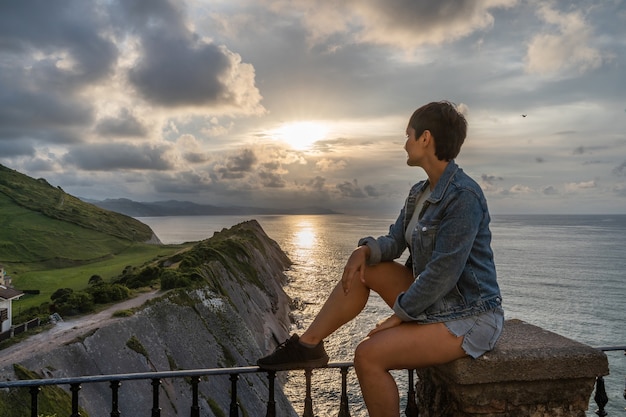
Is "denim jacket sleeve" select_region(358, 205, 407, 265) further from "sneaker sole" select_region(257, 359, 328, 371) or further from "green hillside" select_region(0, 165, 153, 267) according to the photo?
"green hillside" select_region(0, 165, 153, 267)

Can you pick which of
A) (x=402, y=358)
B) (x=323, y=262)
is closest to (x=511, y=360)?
(x=402, y=358)

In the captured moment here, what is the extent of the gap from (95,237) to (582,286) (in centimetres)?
10536

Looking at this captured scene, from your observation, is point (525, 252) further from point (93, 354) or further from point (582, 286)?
point (93, 354)

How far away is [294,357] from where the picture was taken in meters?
4.68

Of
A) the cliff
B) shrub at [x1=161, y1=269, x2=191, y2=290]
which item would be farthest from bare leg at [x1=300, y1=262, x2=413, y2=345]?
shrub at [x1=161, y1=269, x2=191, y2=290]

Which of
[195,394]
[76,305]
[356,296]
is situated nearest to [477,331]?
[356,296]

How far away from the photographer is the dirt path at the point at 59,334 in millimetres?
20741

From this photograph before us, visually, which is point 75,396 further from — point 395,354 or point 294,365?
point 395,354

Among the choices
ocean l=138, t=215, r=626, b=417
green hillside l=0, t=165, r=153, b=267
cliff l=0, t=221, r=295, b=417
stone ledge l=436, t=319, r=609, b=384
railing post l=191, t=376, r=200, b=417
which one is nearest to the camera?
stone ledge l=436, t=319, r=609, b=384

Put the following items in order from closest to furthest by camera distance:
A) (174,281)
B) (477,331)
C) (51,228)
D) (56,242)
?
(477,331)
(174,281)
(56,242)
(51,228)

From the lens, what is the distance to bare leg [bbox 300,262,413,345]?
4578 millimetres

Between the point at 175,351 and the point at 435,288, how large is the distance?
25.0 m

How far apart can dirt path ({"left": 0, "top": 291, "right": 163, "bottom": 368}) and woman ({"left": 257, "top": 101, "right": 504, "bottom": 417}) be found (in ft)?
64.9

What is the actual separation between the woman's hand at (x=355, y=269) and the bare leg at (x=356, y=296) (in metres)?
0.05
